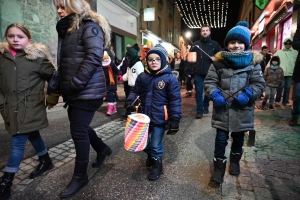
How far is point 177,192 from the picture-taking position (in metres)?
2.40

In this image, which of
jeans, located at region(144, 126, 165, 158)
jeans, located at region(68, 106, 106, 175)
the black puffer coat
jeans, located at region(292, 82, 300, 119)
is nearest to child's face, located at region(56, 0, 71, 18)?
the black puffer coat

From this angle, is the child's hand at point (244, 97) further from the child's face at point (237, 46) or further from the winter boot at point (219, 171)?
the winter boot at point (219, 171)

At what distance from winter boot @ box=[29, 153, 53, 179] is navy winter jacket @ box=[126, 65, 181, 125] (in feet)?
4.65

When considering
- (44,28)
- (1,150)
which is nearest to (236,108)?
(1,150)

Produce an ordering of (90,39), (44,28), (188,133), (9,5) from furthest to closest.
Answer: (44,28), (9,5), (188,133), (90,39)

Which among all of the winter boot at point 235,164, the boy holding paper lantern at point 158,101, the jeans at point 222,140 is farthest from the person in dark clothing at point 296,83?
the boy holding paper lantern at point 158,101

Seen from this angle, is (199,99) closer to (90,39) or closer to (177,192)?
(177,192)

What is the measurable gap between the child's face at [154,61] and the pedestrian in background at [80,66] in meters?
0.59

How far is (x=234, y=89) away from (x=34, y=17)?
762 centimetres

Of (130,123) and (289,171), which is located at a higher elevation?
(130,123)

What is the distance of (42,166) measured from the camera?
281 centimetres

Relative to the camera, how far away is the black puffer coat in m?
2.18

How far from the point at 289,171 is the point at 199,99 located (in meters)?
2.78

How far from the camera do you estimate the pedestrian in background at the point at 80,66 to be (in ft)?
7.22
